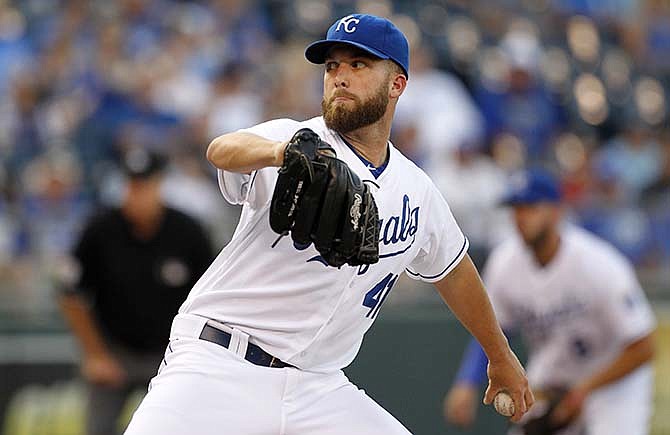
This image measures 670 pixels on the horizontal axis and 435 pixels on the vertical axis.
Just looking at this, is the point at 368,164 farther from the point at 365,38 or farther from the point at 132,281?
the point at 132,281

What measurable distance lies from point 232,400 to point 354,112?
105cm

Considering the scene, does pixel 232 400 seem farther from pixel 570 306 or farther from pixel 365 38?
pixel 570 306

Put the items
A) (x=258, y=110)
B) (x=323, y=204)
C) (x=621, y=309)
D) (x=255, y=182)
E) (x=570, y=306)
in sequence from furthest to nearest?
(x=258, y=110)
(x=570, y=306)
(x=621, y=309)
(x=255, y=182)
(x=323, y=204)

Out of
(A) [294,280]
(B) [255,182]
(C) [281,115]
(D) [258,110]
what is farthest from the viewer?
(D) [258,110]

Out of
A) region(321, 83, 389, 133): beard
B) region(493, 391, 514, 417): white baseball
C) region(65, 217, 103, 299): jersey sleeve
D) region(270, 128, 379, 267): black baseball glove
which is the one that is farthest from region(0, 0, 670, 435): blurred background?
region(270, 128, 379, 267): black baseball glove

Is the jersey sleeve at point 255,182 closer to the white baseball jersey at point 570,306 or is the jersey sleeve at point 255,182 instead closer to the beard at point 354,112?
the beard at point 354,112

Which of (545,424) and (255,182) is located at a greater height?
(255,182)

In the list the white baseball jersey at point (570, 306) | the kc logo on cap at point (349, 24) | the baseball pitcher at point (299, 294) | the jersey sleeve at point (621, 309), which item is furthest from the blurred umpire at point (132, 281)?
the kc logo on cap at point (349, 24)

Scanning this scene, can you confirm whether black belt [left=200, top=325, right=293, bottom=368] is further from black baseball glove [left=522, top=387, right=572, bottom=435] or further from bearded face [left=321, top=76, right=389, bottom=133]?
black baseball glove [left=522, top=387, right=572, bottom=435]

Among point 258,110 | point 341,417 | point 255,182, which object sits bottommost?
point 258,110

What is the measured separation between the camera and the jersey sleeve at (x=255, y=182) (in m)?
4.16

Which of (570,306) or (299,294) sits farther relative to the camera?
(570,306)

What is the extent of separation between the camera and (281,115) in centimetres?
1092

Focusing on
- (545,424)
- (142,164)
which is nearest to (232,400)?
(545,424)
